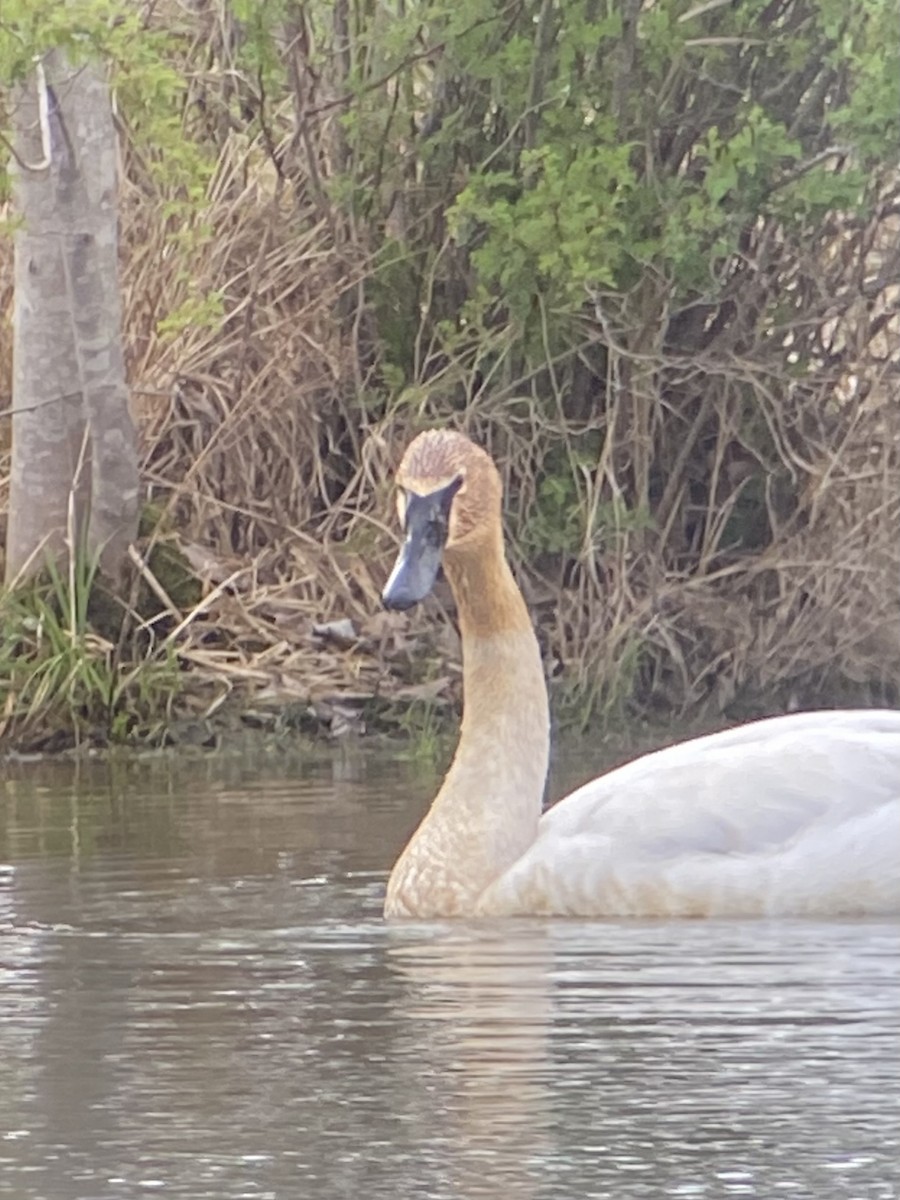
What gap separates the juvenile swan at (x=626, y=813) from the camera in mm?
8578

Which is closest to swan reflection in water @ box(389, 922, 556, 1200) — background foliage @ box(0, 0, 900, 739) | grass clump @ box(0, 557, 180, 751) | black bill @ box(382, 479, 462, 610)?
black bill @ box(382, 479, 462, 610)

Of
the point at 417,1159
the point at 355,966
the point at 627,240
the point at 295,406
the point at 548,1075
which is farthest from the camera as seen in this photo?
the point at 295,406

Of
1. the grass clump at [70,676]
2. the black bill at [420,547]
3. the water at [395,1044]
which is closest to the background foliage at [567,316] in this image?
the grass clump at [70,676]

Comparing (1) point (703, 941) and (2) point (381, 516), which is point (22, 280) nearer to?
(2) point (381, 516)

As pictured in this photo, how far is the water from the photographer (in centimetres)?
562

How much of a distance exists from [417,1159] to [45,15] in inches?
211

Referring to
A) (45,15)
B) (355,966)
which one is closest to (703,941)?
(355,966)

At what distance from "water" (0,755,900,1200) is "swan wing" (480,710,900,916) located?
0.12m

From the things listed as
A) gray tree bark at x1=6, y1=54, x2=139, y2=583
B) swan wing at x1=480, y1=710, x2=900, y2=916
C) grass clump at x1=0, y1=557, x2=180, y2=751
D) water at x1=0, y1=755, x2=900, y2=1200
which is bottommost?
water at x1=0, y1=755, x2=900, y2=1200

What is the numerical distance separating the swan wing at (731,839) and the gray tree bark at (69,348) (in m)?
5.12

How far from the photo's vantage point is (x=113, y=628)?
13.7 m

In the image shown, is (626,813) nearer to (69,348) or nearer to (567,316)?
(69,348)

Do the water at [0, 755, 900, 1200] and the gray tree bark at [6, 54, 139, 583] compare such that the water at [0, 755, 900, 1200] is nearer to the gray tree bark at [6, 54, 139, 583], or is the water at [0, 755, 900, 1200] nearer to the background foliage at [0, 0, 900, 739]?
the gray tree bark at [6, 54, 139, 583]

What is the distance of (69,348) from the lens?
1371cm
